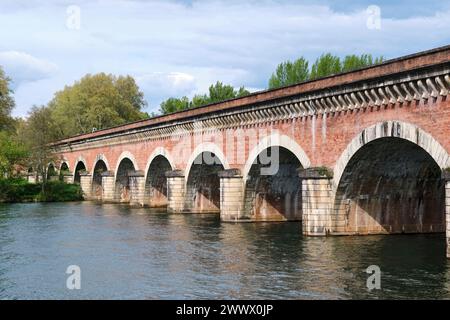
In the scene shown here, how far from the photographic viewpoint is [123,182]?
50.0 meters

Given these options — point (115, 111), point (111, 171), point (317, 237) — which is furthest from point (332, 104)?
point (115, 111)

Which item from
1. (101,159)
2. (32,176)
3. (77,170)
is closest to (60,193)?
(101,159)

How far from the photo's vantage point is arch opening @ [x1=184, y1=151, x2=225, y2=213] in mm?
35219

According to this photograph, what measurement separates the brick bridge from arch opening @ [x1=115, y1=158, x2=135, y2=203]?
12153 mm

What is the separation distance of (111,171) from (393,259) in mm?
34208

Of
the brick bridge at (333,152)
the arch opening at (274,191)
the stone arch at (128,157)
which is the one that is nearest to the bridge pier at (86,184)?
the stone arch at (128,157)

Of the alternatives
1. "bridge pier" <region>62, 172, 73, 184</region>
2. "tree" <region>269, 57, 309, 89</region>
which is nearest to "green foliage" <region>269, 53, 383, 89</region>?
"tree" <region>269, 57, 309, 89</region>

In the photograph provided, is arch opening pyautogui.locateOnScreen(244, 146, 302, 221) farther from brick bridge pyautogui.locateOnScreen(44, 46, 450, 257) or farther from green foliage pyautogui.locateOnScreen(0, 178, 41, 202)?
green foliage pyautogui.locateOnScreen(0, 178, 41, 202)

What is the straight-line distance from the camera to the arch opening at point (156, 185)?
1666 inches

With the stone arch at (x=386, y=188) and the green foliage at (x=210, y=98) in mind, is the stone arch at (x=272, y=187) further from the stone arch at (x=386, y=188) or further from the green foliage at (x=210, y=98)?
the green foliage at (x=210, y=98)

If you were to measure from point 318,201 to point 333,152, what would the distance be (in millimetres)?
1772

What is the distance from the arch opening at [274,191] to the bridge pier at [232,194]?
11.0 inches

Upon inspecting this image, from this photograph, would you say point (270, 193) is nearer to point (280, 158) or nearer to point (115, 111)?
point (280, 158)
